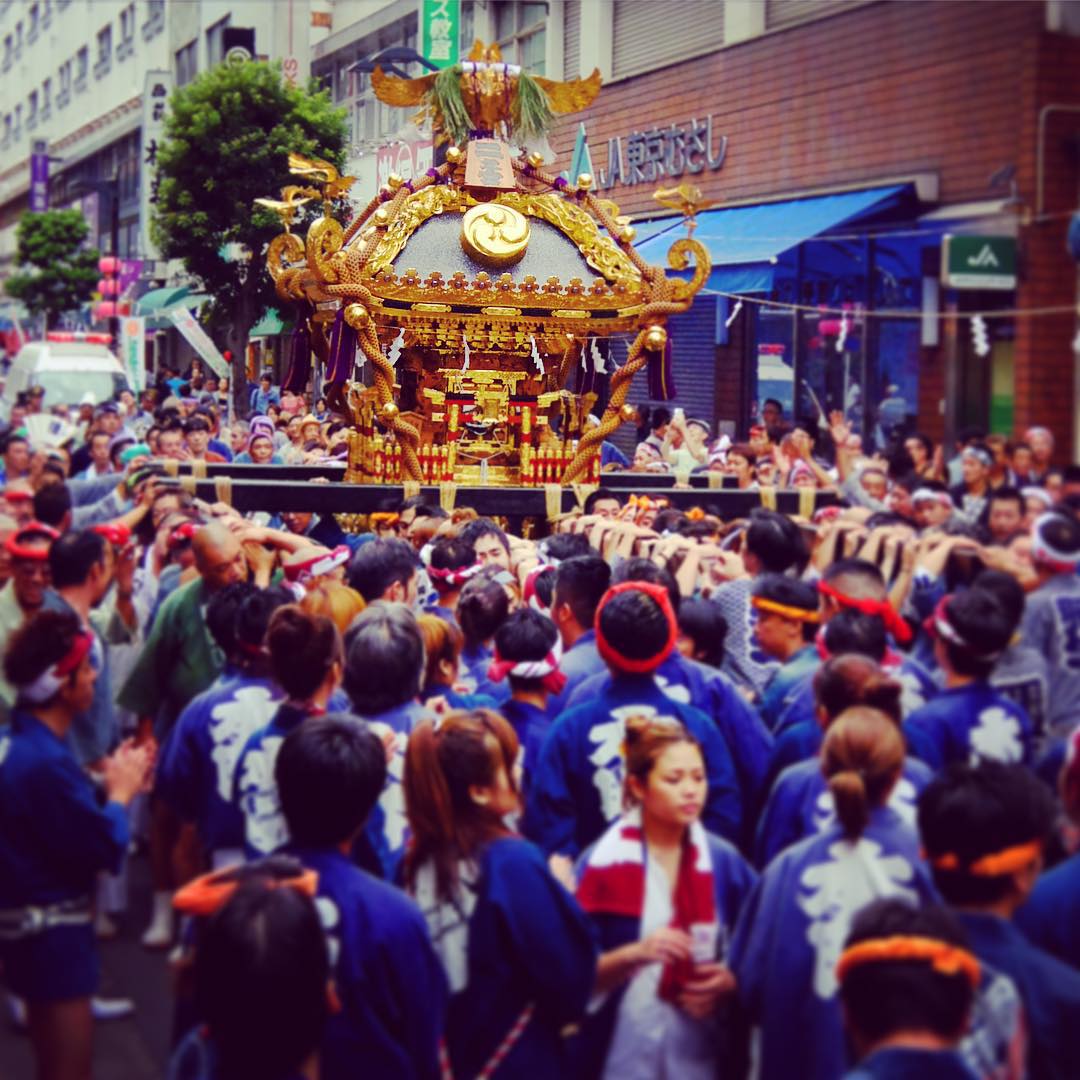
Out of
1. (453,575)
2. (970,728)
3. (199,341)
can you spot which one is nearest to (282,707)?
(970,728)

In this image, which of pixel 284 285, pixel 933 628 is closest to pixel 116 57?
pixel 284 285

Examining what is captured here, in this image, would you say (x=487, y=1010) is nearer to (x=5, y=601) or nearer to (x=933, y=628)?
(x=933, y=628)

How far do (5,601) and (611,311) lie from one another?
19.4 ft

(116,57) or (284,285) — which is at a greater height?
(116,57)

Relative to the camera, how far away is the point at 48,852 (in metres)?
3.73

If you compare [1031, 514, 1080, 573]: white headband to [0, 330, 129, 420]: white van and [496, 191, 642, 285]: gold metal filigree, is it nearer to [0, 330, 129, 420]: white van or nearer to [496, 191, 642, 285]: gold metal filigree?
[496, 191, 642, 285]: gold metal filigree

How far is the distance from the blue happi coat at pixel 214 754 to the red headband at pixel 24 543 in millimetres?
1278

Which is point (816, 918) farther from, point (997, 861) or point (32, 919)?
point (32, 919)

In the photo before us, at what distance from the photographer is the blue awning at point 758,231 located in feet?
35.1

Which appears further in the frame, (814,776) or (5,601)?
(5,601)

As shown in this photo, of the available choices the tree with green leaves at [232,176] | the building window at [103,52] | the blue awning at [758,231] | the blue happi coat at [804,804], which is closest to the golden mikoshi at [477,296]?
the blue awning at [758,231]

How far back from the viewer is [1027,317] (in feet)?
20.7

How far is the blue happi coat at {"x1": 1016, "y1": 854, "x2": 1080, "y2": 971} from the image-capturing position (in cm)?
301

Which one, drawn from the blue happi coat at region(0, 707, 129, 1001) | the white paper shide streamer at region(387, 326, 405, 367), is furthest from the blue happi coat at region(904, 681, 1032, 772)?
the white paper shide streamer at region(387, 326, 405, 367)
